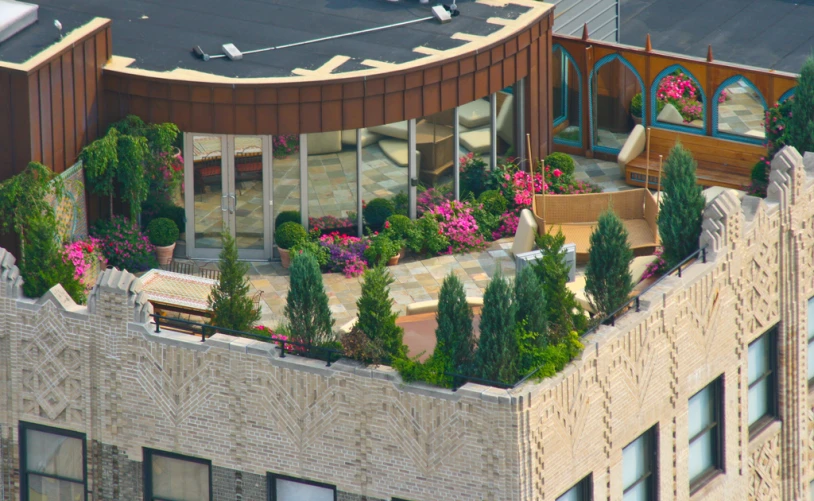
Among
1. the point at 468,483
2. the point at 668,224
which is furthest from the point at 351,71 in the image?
the point at 468,483

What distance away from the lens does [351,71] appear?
4081 centimetres

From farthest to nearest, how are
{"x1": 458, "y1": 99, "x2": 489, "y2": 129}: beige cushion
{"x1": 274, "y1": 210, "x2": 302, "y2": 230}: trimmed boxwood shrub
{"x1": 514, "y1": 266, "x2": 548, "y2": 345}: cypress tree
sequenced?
{"x1": 458, "y1": 99, "x2": 489, "y2": 129}: beige cushion → {"x1": 274, "y1": 210, "x2": 302, "y2": 230}: trimmed boxwood shrub → {"x1": 514, "y1": 266, "x2": 548, "y2": 345}: cypress tree

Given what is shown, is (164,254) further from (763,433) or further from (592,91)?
(763,433)

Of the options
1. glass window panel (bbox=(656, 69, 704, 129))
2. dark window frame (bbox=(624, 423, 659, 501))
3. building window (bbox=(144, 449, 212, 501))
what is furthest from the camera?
glass window panel (bbox=(656, 69, 704, 129))

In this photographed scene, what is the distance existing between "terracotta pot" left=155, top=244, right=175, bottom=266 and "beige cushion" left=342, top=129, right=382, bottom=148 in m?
3.88

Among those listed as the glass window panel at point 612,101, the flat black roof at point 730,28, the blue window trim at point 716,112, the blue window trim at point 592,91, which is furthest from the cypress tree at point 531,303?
the flat black roof at point 730,28

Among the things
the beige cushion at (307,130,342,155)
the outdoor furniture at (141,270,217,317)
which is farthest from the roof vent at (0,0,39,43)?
the beige cushion at (307,130,342,155)

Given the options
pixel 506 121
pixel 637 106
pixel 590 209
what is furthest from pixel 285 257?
pixel 637 106

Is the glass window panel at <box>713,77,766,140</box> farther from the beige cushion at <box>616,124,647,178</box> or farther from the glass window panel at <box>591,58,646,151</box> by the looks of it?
the glass window panel at <box>591,58,646,151</box>

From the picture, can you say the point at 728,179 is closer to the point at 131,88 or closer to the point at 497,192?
the point at 497,192

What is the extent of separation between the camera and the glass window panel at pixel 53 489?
36188 millimetres

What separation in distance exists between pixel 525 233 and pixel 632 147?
204 inches

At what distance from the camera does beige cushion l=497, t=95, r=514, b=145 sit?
147 ft

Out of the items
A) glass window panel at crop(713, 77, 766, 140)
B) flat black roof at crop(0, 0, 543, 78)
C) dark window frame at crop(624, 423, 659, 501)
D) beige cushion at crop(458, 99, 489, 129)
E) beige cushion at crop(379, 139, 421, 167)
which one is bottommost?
dark window frame at crop(624, 423, 659, 501)
